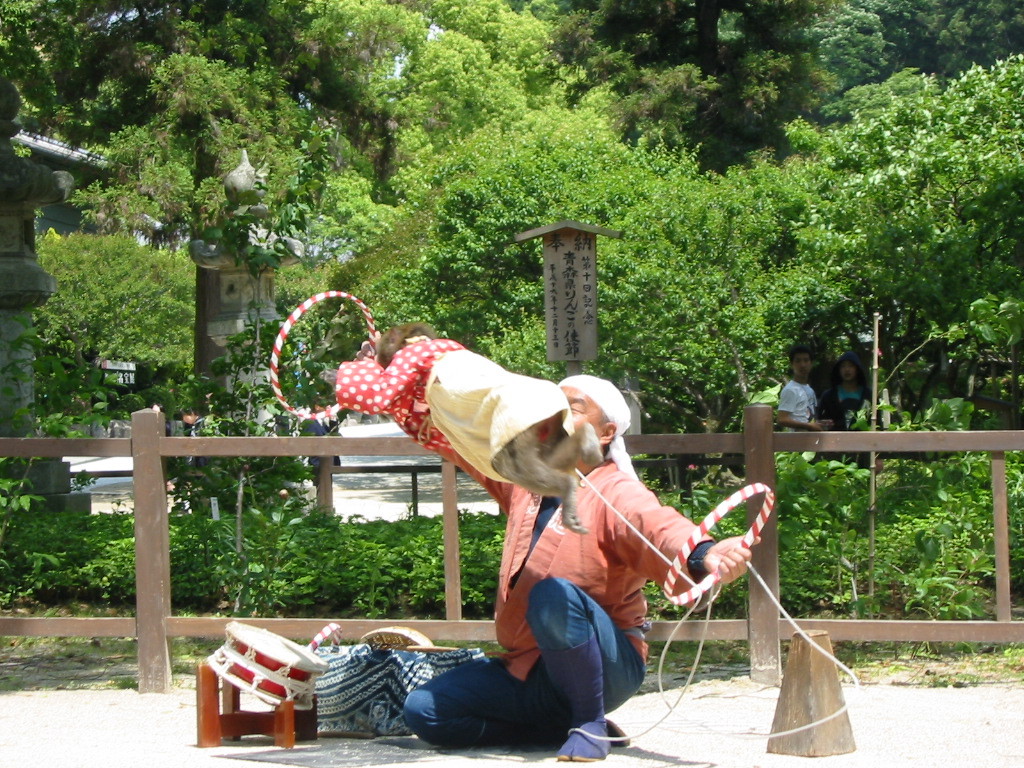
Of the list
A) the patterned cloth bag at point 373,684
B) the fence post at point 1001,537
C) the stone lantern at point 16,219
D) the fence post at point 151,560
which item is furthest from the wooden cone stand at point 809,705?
the stone lantern at point 16,219

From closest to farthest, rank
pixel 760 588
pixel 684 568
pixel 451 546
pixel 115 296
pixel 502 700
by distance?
pixel 684 568 → pixel 502 700 → pixel 760 588 → pixel 451 546 → pixel 115 296

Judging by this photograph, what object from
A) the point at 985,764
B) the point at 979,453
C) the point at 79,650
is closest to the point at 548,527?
the point at 985,764

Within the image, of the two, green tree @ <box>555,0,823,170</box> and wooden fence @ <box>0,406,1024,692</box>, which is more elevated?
green tree @ <box>555,0,823,170</box>

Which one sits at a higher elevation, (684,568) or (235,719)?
(684,568)

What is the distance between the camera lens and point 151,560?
5605 mm

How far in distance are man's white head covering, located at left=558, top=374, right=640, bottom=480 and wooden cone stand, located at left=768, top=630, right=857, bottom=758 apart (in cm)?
84

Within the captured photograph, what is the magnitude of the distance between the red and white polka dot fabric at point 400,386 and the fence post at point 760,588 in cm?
198

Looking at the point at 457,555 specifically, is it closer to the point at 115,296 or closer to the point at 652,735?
the point at 652,735

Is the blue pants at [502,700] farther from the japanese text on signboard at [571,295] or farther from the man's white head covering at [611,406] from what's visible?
the japanese text on signboard at [571,295]

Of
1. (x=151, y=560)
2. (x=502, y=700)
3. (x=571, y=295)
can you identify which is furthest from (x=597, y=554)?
(x=571, y=295)

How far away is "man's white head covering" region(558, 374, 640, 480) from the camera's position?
3854mm

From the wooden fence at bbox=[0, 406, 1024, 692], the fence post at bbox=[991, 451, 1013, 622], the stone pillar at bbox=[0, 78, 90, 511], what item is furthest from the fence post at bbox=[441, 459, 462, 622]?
the stone pillar at bbox=[0, 78, 90, 511]

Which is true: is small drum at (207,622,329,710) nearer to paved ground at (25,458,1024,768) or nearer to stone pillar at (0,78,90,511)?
paved ground at (25,458,1024,768)

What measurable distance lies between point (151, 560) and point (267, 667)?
5.45 feet
